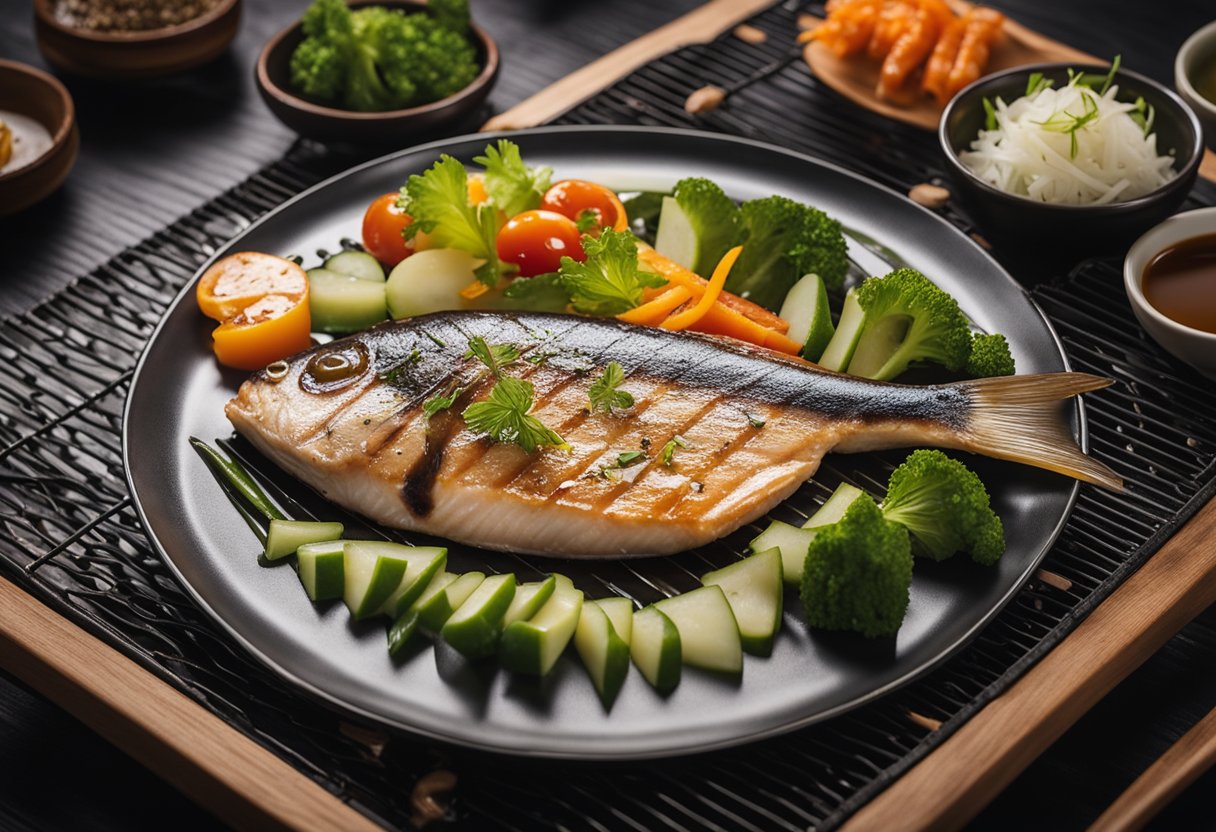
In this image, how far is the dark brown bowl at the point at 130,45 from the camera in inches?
244

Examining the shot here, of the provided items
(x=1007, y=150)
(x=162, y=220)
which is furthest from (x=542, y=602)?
(x=162, y=220)

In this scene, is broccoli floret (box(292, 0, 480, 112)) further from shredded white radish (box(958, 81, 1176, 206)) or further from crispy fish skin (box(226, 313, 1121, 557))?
shredded white radish (box(958, 81, 1176, 206))

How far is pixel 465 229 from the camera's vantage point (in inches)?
184

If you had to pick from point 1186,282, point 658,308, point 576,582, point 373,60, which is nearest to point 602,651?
point 576,582

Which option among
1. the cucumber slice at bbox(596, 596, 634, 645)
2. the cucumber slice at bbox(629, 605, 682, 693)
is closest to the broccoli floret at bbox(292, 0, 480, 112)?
the cucumber slice at bbox(596, 596, 634, 645)

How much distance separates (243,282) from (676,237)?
172 cm

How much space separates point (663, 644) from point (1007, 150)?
2950mm

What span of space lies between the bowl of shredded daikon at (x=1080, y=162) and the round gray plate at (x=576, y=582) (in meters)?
0.35

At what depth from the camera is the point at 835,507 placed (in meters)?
3.83

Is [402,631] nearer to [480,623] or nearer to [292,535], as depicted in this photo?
[480,623]

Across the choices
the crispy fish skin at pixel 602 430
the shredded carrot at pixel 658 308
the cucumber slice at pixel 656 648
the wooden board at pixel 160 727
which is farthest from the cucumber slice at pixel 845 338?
the wooden board at pixel 160 727

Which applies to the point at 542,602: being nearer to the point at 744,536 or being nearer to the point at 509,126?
the point at 744,536

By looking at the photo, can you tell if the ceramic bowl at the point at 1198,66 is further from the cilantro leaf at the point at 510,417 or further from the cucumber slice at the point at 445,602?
the cucumber slice at the point at 445,602

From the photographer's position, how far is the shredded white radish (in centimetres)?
496
